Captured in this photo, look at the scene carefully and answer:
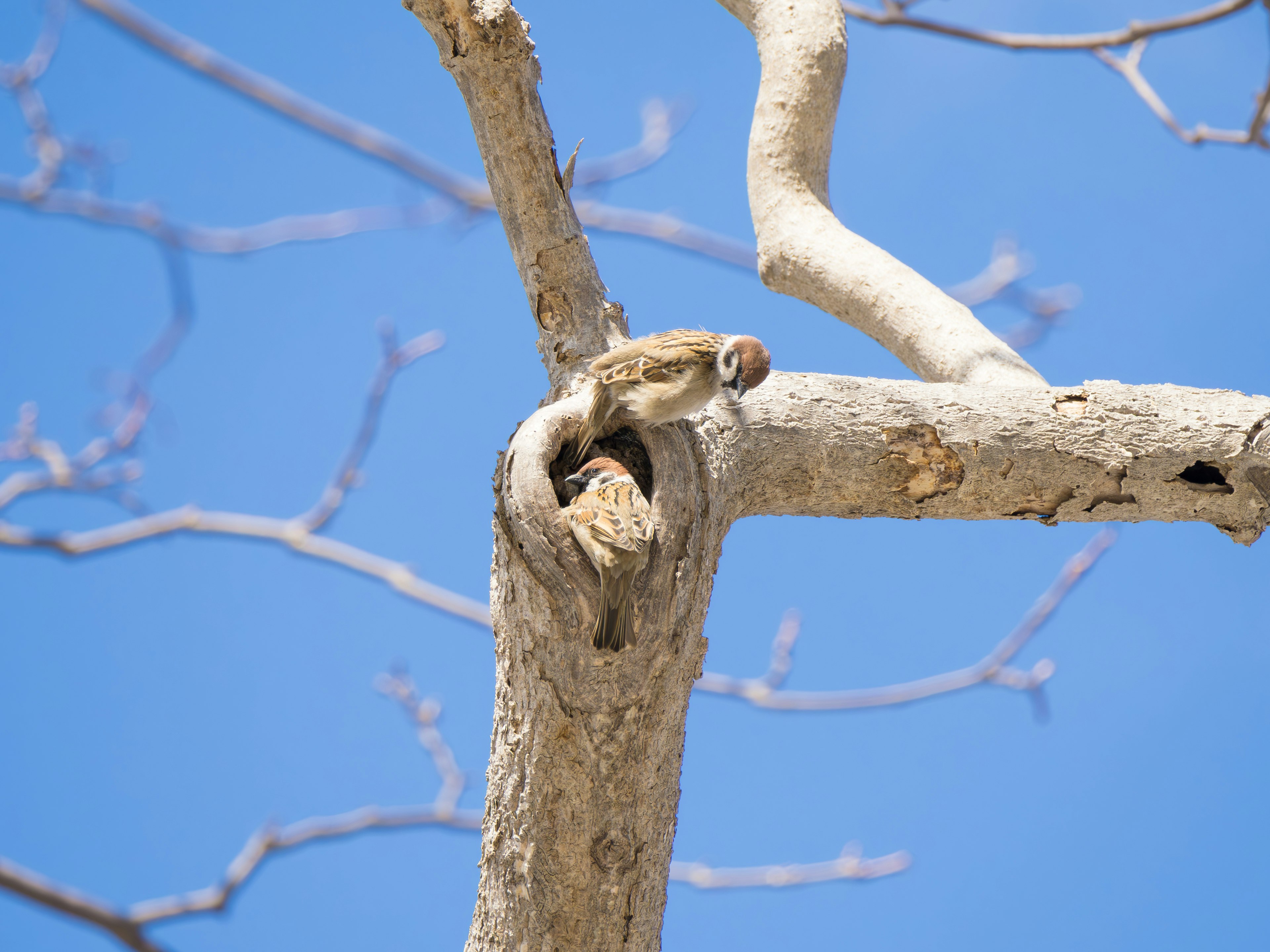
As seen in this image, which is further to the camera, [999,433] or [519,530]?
[999,433]

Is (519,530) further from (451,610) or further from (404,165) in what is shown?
(404,165)

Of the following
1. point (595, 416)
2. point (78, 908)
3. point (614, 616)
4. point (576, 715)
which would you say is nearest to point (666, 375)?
point (595, 416)

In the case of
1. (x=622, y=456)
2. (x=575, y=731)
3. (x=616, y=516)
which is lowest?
(x=575, y=731)

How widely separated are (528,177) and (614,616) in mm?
1331

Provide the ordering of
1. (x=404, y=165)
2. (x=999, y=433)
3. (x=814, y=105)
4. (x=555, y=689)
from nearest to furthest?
1. (x=404, y=165)
2. (x=555, y=689)
3. (x=999, y=433)
4. (x=814, y=105)

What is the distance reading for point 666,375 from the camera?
2156 millimetres

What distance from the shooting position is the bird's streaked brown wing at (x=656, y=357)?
2148 mm

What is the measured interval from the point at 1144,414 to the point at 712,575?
131cm

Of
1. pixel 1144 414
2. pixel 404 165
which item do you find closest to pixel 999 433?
pixel 1144 414

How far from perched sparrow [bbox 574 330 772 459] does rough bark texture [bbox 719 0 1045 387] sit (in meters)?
1.07

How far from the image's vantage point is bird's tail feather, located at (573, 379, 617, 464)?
2156 millimetres

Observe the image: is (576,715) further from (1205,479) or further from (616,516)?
(1205,479)

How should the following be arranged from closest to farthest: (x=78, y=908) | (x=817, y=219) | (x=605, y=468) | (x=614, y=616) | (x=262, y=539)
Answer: (x=78, y=908) → (x=262, y=539) → (x=614, y=616) → (x=605, y=468) → (x=817, y=219)

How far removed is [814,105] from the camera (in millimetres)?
3400
